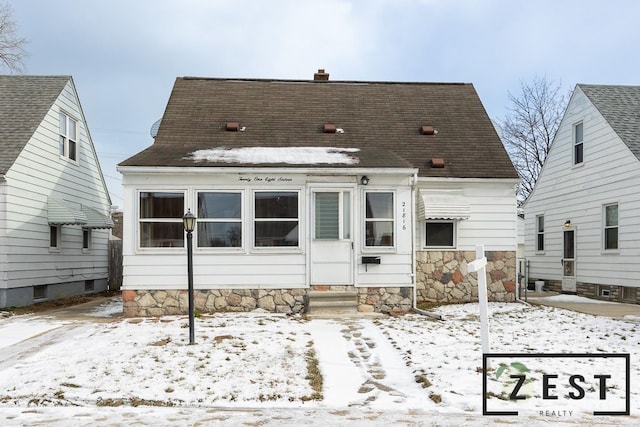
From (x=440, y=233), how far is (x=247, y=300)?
15.9ft

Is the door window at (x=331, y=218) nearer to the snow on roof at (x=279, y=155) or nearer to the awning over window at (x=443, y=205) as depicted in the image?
the snow on roof at (x=279, y=155)

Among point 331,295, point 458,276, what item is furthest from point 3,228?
point 458,276

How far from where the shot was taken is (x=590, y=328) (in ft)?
30.0

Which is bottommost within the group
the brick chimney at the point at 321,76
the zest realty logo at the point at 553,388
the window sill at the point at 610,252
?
the zest realty logo at the point at 553,388

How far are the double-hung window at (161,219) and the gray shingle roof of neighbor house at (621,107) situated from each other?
35.0ft

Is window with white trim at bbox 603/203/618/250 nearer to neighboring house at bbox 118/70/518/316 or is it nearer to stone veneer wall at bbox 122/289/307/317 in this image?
neighboring house at bbox 118/70/518/316

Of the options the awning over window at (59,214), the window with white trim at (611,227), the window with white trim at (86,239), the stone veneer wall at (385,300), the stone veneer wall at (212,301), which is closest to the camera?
the stone veneer wall at (212,301)

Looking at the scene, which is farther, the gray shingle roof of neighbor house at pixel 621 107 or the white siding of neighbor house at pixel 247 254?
the gray shingle roof of neighbor house at pixel 621 107

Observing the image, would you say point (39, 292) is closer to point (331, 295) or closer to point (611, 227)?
point (331, 295)

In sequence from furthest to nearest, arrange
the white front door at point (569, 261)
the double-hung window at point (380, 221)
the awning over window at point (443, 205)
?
the white front door at point (569, 261) < the awning over window at point (443, 205) < the double-hung window at point (380, 221)

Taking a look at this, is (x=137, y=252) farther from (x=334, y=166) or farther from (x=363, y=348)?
(x=363, y=348)

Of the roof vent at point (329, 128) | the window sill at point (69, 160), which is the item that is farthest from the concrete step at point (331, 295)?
the window sill at point (69, 160)

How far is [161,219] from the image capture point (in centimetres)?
1120

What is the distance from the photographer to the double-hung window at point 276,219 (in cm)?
1134
